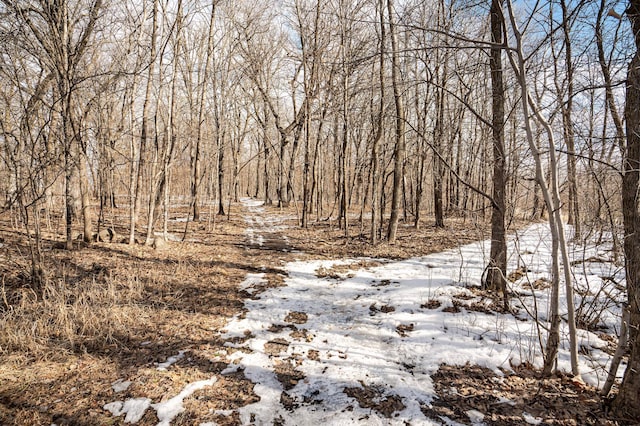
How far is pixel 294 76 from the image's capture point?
19609 mm

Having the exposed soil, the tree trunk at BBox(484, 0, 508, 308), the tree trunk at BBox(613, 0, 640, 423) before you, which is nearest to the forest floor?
the exposed soil

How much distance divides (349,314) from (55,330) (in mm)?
3929

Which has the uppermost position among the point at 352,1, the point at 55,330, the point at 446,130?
the point at 352,1

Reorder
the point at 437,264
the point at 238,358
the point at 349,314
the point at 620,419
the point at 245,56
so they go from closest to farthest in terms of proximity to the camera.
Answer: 1. the point at 620,419
2. the point at 238,358
3. the point at 349,314
4. the point at 437,264
5. the point at 245,56

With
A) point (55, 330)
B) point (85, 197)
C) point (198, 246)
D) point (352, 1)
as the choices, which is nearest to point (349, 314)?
point (55, 330)

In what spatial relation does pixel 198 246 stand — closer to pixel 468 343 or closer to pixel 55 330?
pixel 55 330

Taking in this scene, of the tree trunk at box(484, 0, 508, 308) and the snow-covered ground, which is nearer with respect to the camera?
the snow-covered ground

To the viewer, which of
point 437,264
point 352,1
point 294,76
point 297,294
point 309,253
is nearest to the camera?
point 297,294

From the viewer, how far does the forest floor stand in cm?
289

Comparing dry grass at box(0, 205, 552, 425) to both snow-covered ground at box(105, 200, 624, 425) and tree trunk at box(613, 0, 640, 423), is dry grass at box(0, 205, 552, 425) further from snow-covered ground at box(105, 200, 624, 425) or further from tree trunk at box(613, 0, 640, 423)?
tree trunk at box(613, 0, 640, 423)

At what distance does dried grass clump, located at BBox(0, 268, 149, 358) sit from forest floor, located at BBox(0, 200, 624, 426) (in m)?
0.02

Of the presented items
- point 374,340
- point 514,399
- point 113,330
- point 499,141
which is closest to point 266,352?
point 374,340

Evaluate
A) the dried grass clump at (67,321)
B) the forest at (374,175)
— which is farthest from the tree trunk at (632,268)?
the dried grass clump at (67,321)

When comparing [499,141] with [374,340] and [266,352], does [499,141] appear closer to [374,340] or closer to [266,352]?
[374,340]
